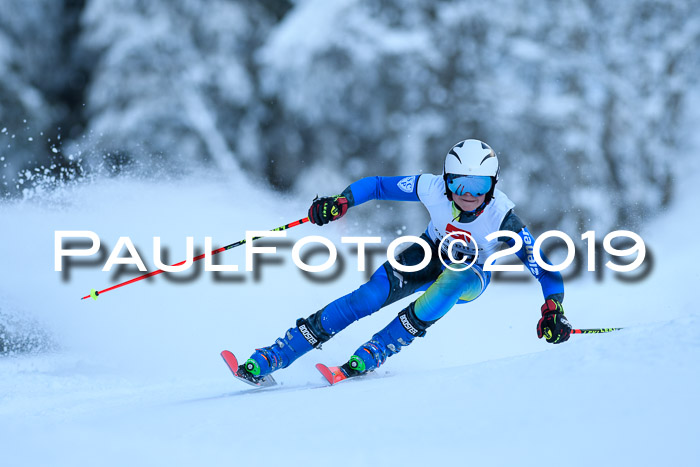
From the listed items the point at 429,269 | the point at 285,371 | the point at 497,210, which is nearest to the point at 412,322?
the point at 429,269

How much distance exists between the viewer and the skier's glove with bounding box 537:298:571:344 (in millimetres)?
3289

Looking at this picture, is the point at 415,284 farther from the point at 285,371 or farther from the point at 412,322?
the point at 285,371

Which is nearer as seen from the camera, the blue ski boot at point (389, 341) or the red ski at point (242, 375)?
the red ski at point (242, 375)

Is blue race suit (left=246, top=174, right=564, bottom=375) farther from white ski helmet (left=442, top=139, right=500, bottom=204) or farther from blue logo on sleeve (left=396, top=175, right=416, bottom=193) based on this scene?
white ski helmet (left=442, top=139, right=500, bottom=204)

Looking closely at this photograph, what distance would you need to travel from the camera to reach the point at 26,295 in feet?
19.9

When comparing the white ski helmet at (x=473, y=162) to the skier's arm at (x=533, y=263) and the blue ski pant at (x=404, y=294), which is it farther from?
the blue ski pant at (x=404, y=294)

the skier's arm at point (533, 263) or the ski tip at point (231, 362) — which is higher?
the skier's arm at point (533, 263)

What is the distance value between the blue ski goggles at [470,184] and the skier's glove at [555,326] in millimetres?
655

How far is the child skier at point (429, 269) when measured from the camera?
→ 3.43m

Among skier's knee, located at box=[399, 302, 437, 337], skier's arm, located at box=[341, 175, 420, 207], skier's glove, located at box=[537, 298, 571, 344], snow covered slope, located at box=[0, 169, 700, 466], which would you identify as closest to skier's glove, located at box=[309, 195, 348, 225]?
skier's arm, located at box=[341, 175, 420, 207]

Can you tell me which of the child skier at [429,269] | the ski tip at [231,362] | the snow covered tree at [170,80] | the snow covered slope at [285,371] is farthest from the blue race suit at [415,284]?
the snow covered tree at [170,80]

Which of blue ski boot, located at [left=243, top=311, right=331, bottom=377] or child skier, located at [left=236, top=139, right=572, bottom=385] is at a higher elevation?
child skier, located at [left=236, top=139, right=572, bottom=385]

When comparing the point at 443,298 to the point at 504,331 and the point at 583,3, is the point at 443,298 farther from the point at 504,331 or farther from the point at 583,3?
the point at 583,3

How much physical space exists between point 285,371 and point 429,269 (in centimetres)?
113
